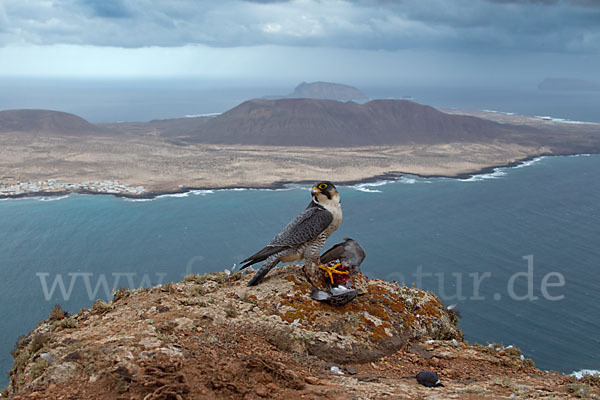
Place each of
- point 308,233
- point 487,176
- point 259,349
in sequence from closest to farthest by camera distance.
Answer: point 259,349 < point 308,233 < point 487,176

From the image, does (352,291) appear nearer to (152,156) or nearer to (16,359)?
(16,359)

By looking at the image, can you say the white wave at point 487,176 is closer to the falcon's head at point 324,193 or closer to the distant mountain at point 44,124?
the falcon's head at point 324,193

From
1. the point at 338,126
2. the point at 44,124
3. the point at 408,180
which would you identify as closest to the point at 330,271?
the point at 408,180

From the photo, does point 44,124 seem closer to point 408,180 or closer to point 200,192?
point 200,192

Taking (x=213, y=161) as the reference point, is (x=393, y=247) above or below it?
below

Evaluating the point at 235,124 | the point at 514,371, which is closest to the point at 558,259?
the point at 514,371

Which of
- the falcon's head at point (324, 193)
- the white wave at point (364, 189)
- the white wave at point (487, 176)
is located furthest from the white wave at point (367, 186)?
the falcon's head at point (324, 193)

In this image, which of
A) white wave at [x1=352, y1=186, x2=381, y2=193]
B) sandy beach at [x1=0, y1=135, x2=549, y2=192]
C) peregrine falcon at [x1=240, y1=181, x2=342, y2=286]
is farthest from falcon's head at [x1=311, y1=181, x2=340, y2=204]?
sandy beach at [x1=0, y1=135, x2=549, y2=192]
